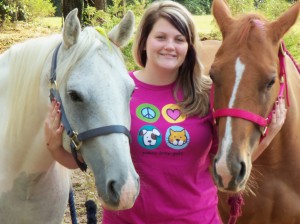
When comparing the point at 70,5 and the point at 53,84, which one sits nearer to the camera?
the point at 53,84

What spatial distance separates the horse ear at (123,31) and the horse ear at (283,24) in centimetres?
75

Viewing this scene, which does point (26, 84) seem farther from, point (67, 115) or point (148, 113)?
point (148, 113)

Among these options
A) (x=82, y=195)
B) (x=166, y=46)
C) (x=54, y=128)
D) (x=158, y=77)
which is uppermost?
(x=166, y=46)

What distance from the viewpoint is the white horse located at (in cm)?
169

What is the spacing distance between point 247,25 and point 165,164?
832mm

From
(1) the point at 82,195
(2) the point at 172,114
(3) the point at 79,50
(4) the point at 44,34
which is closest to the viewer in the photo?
(3) the point at 79,50

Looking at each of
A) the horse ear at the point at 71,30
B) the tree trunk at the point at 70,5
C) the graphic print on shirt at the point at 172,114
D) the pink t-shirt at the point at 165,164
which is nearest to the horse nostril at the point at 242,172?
the pink t-shirt at the point at 165,164

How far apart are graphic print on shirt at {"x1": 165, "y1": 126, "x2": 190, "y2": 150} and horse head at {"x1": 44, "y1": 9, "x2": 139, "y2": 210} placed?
303mm

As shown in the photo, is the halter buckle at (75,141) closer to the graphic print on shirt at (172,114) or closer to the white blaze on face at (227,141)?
the graphic print on shirt at (172,114)

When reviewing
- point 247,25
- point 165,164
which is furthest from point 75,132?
point 247,25

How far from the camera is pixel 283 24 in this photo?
88.9 inches

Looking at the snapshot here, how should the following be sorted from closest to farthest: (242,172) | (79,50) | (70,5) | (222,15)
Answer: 1. (79,50)
2. (242,172)
3. (222,15)
4. (70,5)

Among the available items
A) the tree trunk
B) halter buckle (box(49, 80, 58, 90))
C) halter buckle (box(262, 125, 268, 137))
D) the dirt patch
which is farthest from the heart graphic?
the tree trunk

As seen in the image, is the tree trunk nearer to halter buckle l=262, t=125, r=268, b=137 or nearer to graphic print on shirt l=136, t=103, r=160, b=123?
graphic print on shirt l=136, t=103, r=160, b=123
